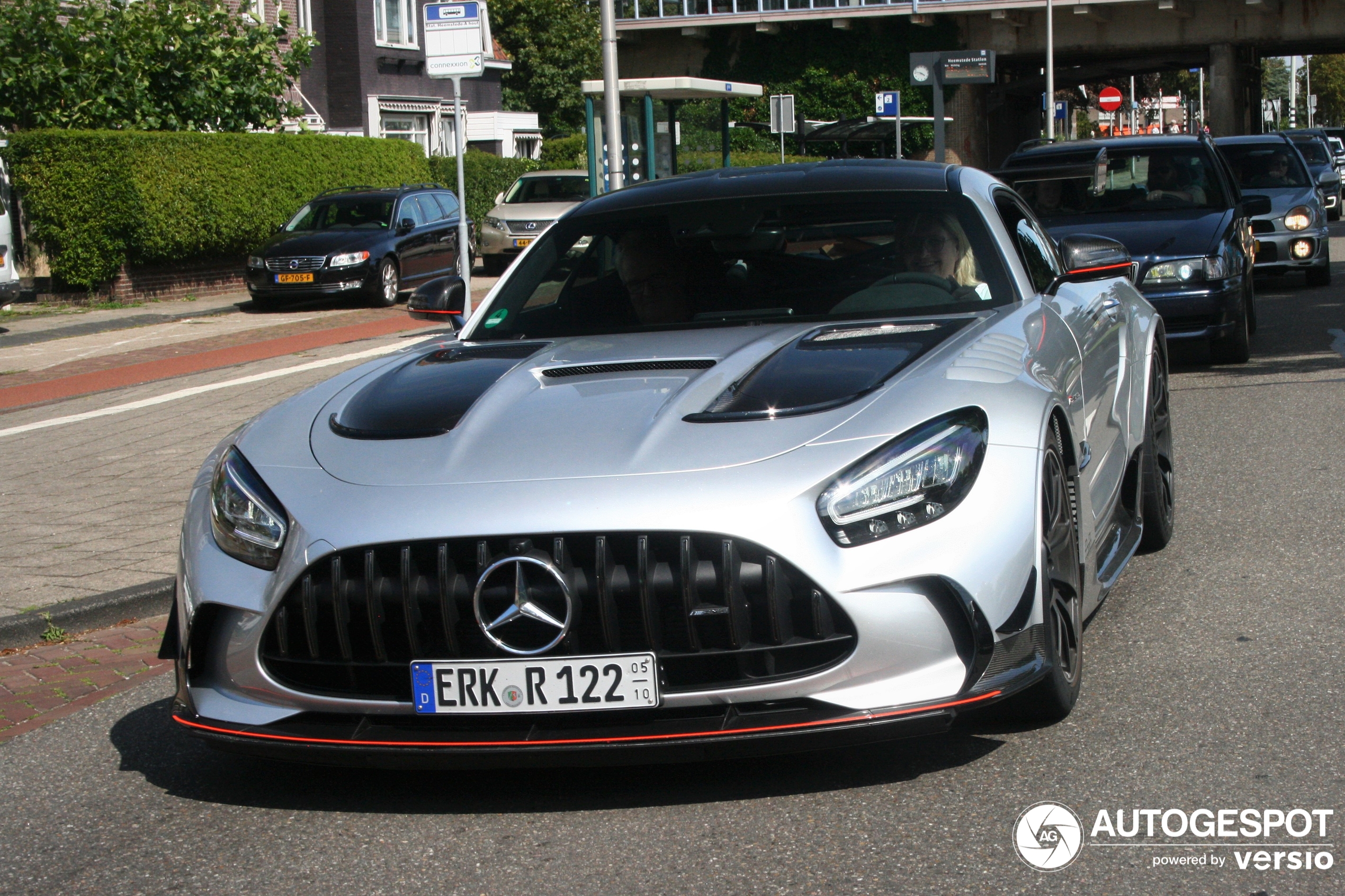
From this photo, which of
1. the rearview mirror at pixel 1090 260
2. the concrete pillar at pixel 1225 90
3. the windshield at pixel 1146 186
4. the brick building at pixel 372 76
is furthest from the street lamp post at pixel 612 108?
the concrete pillar at pixel 1225 90

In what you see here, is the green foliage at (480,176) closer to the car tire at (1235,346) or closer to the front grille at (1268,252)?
the front grille at (1268,252)

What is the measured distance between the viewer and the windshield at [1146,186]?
11758mm

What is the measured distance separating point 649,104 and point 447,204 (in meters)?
4.06

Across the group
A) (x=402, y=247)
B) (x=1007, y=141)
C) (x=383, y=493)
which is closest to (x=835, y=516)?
(x=383, y=493)

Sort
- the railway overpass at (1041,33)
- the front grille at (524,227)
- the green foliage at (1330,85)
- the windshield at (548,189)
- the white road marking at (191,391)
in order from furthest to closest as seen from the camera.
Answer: the green foliage at (1330,85) → the railway overpass at (1041,33) → the windshield at (548,189) → the front grille at (524,227) → the white road marking at (191,391)

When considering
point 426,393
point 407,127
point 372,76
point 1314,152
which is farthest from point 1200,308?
point 407,127

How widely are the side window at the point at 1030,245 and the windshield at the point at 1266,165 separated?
1230cm

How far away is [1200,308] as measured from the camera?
1077 centimetres

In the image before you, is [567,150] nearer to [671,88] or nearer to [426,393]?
[671,88]

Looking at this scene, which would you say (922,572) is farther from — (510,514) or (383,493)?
(383,493)

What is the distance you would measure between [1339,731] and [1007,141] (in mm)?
54067

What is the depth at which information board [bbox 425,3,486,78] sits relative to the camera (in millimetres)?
14539

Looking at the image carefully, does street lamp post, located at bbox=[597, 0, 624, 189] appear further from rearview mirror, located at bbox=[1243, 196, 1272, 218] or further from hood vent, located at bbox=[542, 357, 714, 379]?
hood vent, located at bbox=[542, 357, 714, 379]

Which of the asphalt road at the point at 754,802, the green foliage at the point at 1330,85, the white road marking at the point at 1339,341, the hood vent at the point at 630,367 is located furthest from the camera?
the green foliage at the point at 1330,85
